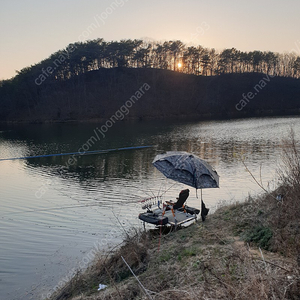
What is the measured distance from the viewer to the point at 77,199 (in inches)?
623

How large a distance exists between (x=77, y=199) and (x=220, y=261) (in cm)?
1156

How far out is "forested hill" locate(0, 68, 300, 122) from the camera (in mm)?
82562

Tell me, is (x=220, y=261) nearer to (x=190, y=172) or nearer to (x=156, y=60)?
(x=190, y=172)

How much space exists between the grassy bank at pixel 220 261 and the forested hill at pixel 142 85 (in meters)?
70.8

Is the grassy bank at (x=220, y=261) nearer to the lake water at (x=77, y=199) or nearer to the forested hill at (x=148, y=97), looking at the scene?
the lake water at (x=77, y=199)

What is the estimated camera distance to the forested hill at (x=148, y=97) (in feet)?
271

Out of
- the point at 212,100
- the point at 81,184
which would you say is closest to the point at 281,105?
the point at 212,100

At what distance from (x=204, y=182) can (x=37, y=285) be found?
5830mm

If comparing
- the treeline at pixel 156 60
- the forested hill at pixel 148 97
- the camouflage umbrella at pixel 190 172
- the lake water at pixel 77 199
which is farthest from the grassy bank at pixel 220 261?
the treeline at pixel 156 60

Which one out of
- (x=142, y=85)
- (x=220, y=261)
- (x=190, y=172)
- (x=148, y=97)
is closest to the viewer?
(x=220, y=261)

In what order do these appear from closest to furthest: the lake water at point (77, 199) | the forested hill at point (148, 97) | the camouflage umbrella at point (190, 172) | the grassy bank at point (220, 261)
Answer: the grassy bank at point (220, 261)
the lake water at point (77, 199)
the camouflage umbrella at point (190, 172)
the forested hill at point (148, 97)

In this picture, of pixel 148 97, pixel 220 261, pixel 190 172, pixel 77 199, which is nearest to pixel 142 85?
pixel 148 97

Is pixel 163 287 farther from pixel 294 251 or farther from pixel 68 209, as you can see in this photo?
pixel 68 209

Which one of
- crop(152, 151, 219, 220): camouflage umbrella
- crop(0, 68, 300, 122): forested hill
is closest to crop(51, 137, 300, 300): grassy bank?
crop(152, 151, 219, 220): camouflage umbrella
